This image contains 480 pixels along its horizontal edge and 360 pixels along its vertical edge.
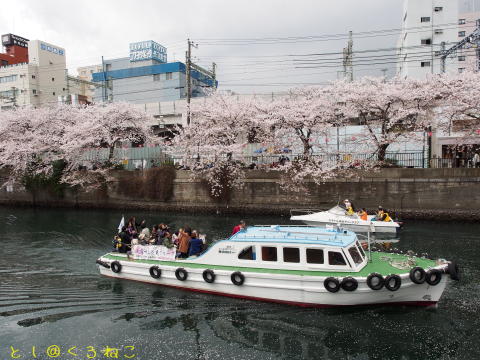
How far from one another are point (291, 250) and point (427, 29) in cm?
5749

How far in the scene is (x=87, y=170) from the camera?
3544 cm

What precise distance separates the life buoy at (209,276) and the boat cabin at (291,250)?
384mm

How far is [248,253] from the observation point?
13.0 meters

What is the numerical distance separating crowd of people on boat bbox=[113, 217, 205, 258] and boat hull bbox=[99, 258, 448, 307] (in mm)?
919

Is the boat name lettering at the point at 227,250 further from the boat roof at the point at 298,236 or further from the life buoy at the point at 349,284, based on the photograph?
the life buoy at the point at 349,284

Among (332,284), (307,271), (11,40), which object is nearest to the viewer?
(332,284)

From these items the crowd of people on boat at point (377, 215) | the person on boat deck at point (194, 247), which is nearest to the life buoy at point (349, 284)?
the person on boat deck at point (194, 247)

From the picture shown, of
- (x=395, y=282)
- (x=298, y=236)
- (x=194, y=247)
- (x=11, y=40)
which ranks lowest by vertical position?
(x=395, y=282)

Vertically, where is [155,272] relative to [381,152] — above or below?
below

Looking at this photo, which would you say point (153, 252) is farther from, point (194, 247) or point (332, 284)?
point (332, 284)

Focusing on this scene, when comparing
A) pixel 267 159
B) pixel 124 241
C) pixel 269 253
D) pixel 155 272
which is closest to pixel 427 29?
pixel 267 159

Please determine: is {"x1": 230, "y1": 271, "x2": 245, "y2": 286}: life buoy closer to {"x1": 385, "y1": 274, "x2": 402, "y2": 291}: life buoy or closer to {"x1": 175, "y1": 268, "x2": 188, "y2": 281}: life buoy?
{"x1": 175, "y1": 268, "x2": 188, "y2": 281}: life buoy

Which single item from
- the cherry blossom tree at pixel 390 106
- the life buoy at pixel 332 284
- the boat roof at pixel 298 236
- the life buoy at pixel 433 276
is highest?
the cherry blossom tree at pixel 390 106

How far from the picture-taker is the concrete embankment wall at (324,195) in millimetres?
26047
